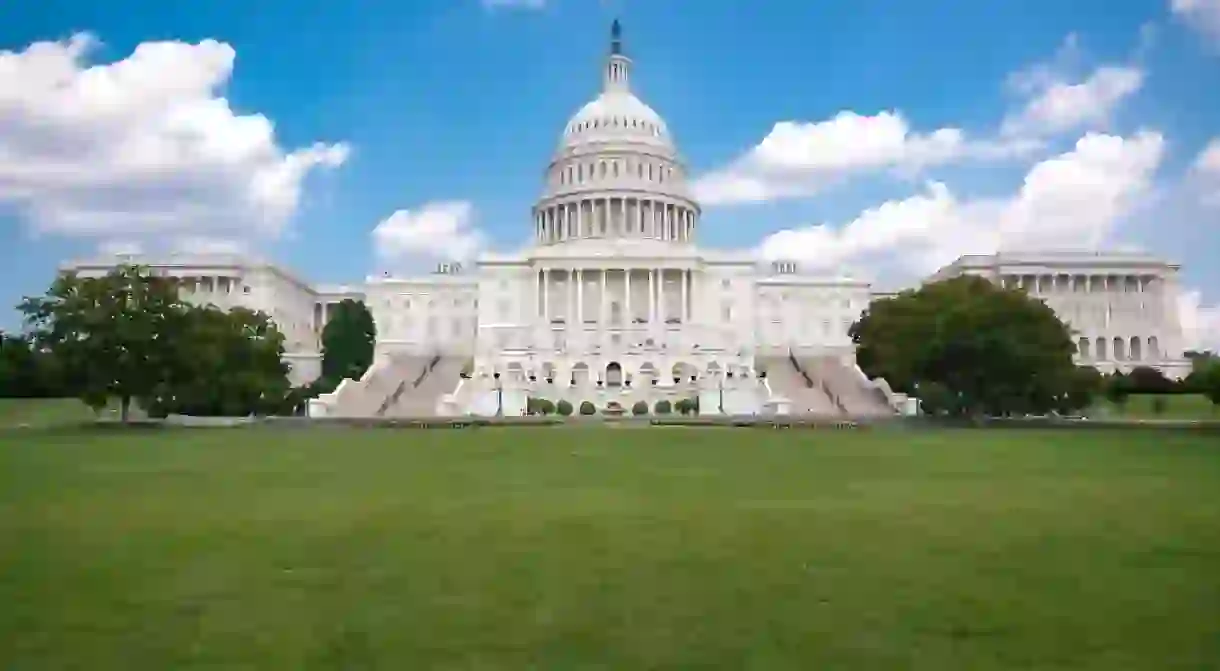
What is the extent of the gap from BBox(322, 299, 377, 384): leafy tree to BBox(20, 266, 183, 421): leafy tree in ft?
111

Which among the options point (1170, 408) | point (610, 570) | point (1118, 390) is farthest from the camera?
point (1118, 390)

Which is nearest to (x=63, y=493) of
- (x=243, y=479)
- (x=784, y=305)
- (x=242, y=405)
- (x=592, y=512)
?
(x=243, y=479)

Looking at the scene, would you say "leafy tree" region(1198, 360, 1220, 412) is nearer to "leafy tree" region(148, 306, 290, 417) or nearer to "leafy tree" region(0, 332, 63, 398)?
"leafy tree" region(148, 306, 290, 417)

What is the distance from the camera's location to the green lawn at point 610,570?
27.7 ft

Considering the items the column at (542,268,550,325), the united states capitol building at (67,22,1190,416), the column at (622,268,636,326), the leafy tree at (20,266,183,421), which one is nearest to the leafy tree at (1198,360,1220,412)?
the united states capitol building at (67,22,1190,416)

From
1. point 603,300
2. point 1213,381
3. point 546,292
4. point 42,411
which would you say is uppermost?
point 546,292

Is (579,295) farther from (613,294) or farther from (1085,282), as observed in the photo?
(1085,282)

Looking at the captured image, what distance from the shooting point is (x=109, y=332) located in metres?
49.1

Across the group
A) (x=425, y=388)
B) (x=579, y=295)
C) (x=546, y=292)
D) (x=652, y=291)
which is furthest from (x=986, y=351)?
(x=546, y=292)

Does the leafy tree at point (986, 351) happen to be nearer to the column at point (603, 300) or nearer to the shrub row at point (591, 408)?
the shrub row at point (591, 408)

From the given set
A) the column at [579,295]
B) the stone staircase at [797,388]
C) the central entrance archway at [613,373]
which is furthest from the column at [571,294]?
the central entrance archway at [613,373]

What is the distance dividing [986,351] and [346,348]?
54.4 meters

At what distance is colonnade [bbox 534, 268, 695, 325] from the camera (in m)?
102

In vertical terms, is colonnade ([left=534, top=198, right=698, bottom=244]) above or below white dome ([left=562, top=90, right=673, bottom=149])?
below
